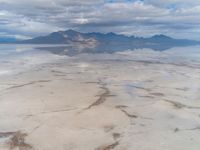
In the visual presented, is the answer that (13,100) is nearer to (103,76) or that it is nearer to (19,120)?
(19,120)

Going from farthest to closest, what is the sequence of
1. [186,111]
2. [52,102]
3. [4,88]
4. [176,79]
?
[176,79], [4,88], [52,102], [186,111]

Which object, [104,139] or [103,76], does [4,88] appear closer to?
[103,76]

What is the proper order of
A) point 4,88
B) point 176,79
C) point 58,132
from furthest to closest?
1. point 176,79
2. point 4,88
3. point 58,132

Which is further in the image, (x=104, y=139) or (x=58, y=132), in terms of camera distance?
(x=58, y=132)

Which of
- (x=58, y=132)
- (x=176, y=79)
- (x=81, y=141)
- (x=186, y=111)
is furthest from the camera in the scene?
(x=176, y=79)

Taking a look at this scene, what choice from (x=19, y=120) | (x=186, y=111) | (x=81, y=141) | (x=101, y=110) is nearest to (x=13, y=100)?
(x=19, y=120)

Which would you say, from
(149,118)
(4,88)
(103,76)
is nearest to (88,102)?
(149,118)
